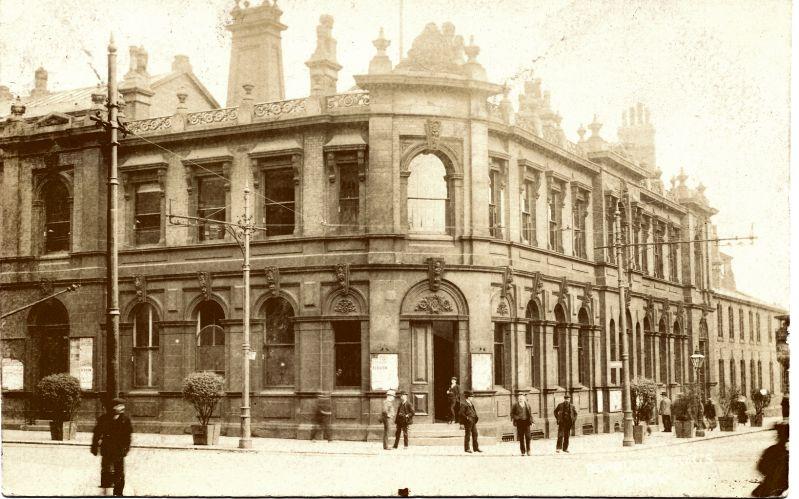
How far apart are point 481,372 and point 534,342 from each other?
4428mm

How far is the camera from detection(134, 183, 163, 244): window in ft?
109

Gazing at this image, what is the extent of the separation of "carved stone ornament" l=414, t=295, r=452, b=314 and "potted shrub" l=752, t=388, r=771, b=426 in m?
9.43

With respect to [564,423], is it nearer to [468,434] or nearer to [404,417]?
[468,434]

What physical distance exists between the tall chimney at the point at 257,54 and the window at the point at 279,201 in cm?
465

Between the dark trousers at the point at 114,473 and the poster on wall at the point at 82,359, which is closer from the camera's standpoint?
the dark trousers at the point at 114,473

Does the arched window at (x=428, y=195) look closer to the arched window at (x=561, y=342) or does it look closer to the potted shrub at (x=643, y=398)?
the arched window at (x=561, y=342)

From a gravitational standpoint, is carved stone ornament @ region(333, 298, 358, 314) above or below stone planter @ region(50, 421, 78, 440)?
above

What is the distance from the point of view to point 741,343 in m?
33.5

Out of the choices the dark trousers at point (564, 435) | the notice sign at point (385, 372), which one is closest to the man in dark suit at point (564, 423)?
the dark trousers at point (564, 435)

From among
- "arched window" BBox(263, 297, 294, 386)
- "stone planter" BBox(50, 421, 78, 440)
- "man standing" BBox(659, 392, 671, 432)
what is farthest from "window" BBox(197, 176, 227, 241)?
"man standing" BBox(659, 392, 671, 432)

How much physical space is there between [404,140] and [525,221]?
590cm

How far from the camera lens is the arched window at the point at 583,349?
37.8 metres

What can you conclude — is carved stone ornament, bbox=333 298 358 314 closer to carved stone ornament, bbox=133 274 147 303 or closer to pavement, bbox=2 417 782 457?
pavement, bbox=2 417 782 457

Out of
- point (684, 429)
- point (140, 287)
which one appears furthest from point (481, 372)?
point (140, 287)
